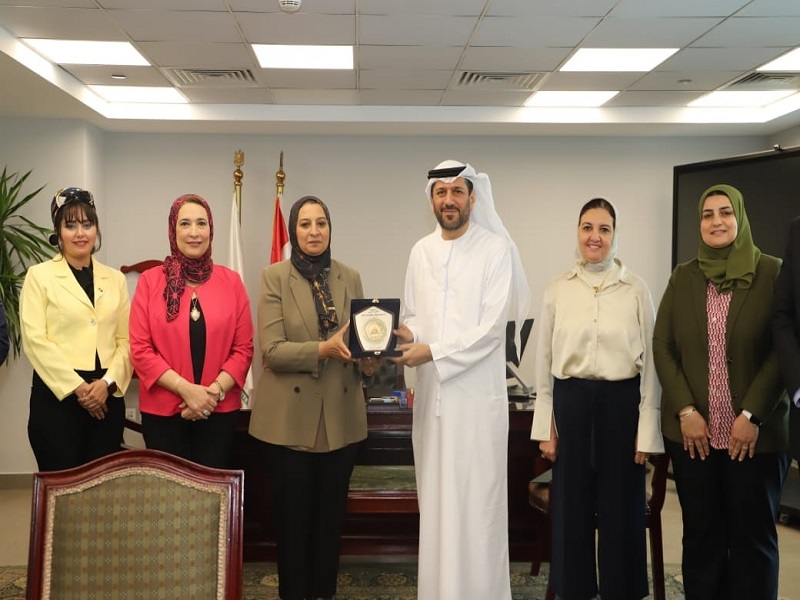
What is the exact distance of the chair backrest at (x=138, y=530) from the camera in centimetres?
163

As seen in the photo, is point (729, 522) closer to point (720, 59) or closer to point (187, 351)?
point (187, 351)

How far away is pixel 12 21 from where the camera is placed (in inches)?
165

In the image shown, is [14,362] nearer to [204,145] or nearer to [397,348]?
[204,145]

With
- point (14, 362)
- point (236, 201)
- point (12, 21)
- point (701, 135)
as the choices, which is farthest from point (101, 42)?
point (701, 135)

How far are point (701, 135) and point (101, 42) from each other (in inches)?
198

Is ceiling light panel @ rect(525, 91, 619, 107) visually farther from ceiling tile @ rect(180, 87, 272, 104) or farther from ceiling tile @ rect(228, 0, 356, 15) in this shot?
ceiling tile @ rect(228, 0, 356, 15)

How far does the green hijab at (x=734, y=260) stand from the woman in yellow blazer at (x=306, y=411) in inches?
53.4

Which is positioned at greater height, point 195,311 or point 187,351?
point 195,311

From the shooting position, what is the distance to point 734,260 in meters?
2.75

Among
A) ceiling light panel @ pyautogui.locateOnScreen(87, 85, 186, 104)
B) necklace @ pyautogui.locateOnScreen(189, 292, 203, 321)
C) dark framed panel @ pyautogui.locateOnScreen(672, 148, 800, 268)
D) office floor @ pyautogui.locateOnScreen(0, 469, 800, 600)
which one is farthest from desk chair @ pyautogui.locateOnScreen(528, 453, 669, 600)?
ceiling light panel @ pyautogui.locateOnScreen(87, 85, 186, 104)

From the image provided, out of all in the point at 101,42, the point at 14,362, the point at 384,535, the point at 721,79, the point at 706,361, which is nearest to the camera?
the point at 706,361

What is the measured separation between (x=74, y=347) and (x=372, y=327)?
1.22 metres

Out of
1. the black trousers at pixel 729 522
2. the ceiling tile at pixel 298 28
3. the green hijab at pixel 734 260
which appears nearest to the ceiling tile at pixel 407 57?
the ceiling tile at pixel 298 28

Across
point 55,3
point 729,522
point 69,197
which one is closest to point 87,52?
point 55,3
